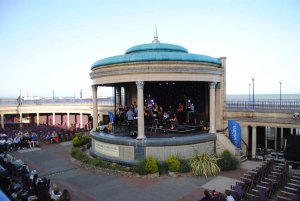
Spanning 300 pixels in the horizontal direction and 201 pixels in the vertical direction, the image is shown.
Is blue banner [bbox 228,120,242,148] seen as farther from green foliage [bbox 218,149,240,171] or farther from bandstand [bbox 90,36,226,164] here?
green foliage [bbox 218,149,240,171]

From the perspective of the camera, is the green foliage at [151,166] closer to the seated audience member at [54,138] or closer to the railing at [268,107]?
the railing at [268,107]

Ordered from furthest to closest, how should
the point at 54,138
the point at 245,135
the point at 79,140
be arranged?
the point at 54,138
the point at 79,140
the point at 245,135

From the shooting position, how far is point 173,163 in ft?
42.9

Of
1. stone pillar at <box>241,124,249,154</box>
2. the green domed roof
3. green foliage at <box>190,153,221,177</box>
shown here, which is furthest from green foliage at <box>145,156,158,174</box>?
stone pillar at <box>241,124,249,154</box>

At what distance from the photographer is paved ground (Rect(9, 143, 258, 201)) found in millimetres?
10492

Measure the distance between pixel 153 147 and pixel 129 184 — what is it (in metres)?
2.88

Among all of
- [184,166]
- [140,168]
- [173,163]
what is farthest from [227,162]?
[140,168]

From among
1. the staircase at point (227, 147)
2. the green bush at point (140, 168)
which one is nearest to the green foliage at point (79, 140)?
the green bush at point (140, 168)

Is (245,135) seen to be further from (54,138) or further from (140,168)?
(54,138)

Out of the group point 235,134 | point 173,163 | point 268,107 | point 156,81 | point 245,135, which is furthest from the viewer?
point 268,107

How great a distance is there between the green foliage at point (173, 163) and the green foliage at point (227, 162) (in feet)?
8.31

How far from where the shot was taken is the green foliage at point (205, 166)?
42.0 feet

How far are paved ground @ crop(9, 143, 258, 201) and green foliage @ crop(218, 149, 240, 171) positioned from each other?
0.32 meters

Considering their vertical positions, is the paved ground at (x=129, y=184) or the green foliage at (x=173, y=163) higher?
the green foliage at (x=173, y=163)
